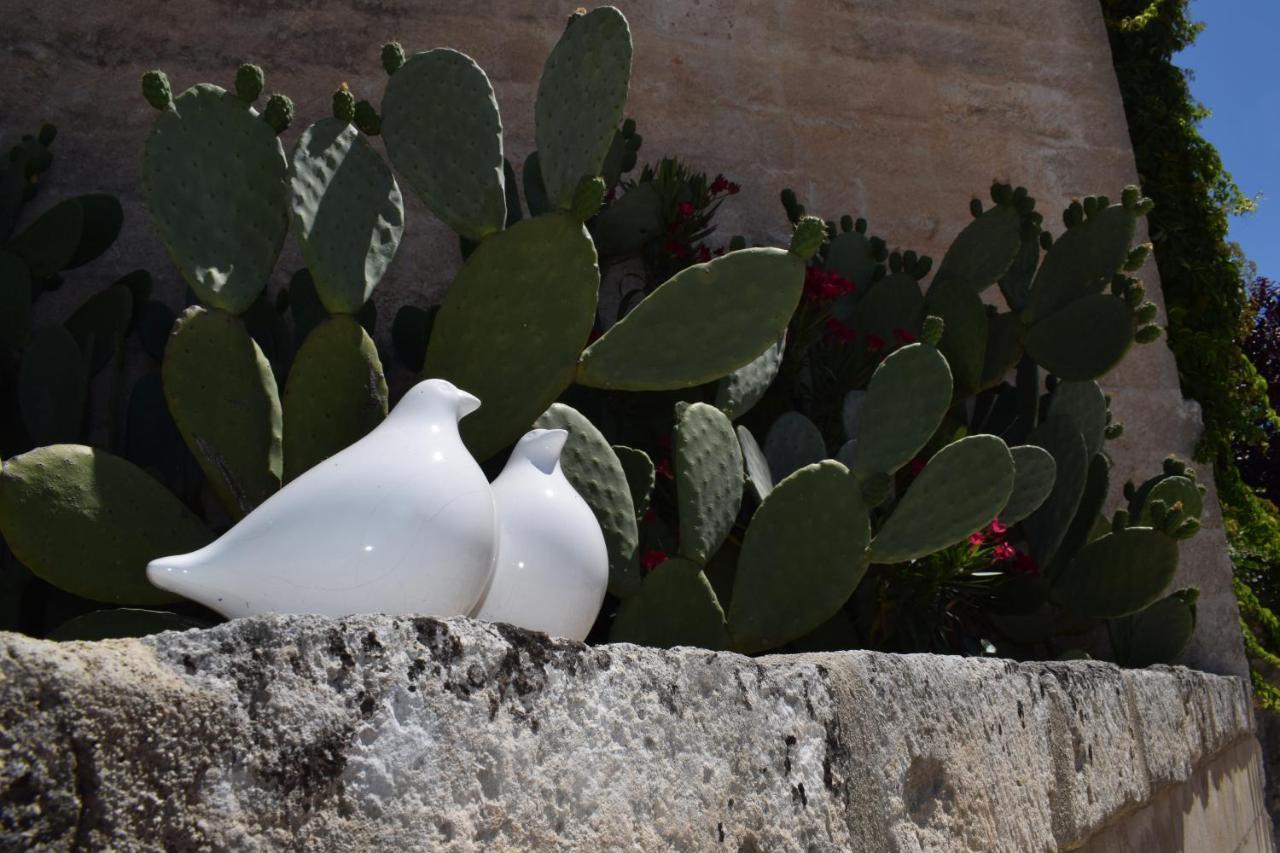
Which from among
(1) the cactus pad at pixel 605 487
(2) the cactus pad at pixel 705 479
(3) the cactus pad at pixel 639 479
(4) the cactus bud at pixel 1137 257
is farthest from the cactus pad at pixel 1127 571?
(1) the cactus pad at pixel 605 487

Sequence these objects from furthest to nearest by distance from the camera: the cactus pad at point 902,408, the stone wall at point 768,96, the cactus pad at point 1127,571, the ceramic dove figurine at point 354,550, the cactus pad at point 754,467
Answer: the cactus pad at point 1127,571
the stone wall at point 768,96
the cactus pad at point 754,467
the cactus pad at point 902,408
the ceramic dove figurine at point 354,550

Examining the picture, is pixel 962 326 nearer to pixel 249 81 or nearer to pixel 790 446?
pixel 790 446

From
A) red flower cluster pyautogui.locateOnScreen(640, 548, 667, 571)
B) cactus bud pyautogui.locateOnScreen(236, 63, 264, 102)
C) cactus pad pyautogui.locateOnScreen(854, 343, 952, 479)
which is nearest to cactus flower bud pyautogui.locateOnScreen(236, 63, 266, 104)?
cactus bud pyautogui.locateOnScreen(236, 63, 264, 102)

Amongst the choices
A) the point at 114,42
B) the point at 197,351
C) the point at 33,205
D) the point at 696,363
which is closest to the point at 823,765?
the point at 696,363

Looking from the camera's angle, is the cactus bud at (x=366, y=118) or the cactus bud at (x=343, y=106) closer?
the cactus bud at (x=343, y=106)

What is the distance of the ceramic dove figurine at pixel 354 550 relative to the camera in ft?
3.63

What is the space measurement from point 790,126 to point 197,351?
1964mm

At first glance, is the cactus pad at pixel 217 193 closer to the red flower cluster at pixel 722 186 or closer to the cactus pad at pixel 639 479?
the cactus pad at pixel 639 479

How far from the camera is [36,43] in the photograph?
2537 millimetres

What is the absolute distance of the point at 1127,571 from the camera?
2.72 meters

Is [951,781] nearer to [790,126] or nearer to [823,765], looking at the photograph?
[823,765]

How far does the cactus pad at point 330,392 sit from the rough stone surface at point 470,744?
72 centimetres

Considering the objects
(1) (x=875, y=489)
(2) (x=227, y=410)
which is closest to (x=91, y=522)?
(2) (x=227, y=410)

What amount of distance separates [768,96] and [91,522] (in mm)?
2159
